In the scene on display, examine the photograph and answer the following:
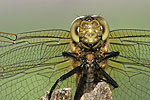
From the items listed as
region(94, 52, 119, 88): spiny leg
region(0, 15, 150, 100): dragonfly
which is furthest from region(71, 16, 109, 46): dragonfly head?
region(94, 52, 119, 88): spiny leg

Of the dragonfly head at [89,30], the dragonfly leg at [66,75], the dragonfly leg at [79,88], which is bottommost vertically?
the dragonfly leg at [79,88]

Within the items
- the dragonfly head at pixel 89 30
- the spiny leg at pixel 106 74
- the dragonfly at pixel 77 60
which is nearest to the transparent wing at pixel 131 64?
the dragonfly at pixel 77 60

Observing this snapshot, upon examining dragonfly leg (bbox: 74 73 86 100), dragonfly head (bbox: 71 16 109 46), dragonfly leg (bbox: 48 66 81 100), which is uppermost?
dragonfly head (bbox: 71 16 109 46)

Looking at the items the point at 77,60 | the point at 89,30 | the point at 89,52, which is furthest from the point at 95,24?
the point at 77,60

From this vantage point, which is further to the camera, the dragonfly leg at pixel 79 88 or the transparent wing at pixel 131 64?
the transparent wing at pixel 131 64

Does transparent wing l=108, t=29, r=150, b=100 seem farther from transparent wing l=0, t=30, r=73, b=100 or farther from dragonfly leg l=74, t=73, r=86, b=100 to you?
transparent wing l=0, t=30, r=73, b=100

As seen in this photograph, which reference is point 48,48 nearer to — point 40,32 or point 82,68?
point 40,32

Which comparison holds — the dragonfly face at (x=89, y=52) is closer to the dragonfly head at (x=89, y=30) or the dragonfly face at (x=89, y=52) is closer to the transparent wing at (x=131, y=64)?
the dragonfly head at (x=89, y=30)
